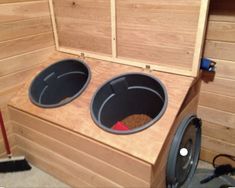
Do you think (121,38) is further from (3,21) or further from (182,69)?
(3,21)

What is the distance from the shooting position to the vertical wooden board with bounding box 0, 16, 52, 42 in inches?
55.3

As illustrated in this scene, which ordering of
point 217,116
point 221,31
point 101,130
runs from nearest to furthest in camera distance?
1. point 101,130
2. point 221,31
3. point 217,116

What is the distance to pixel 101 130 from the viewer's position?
1166mm

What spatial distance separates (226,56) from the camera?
1318 mm

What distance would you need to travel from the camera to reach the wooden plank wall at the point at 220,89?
1248 mm

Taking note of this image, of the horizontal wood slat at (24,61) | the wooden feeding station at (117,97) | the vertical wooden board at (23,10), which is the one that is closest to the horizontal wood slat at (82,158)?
the wooden feeding station at (117,97)

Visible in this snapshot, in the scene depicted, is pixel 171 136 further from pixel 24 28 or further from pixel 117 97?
pixel 24 28

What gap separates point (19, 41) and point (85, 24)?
0.42 m

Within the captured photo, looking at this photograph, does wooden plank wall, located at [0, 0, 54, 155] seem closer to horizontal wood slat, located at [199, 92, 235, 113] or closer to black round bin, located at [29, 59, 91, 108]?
black round bin, located at [29, 59, 91, 108]

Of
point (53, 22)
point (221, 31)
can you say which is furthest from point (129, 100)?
point (53, 22)

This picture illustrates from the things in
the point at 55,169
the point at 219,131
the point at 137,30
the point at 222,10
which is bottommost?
the point at 55,169

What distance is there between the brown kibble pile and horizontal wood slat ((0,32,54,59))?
757mm

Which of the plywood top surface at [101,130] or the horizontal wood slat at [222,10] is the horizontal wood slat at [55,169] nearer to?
the plywood top surface at [101,130]

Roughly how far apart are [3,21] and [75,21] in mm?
437
